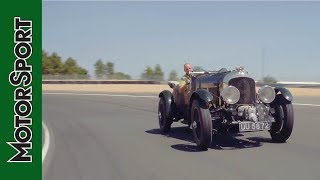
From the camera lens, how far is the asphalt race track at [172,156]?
23.1 feet

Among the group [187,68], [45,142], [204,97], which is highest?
[187,68]

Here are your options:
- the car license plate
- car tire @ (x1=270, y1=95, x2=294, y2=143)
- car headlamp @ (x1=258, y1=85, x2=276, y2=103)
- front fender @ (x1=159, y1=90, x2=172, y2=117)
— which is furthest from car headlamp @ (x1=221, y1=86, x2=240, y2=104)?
front fender @ (x1=159, y1=90, x2=172, y2=117)

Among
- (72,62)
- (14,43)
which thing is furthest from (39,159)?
(72,62)

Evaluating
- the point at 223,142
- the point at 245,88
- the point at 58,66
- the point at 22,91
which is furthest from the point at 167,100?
the point at 58,66

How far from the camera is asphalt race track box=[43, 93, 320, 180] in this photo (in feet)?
23.1

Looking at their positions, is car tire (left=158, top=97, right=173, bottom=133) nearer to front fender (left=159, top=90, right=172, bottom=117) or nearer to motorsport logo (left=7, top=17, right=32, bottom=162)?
front fender (left=159, top=90, right=172, bottom=117)

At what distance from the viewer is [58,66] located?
98562 mm

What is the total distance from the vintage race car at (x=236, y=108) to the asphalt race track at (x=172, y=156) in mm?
372

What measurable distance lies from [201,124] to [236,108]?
92cm

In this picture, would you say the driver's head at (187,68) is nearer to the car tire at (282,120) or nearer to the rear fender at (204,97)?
the rear fender at (204,97)

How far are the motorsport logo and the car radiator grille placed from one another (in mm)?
4355

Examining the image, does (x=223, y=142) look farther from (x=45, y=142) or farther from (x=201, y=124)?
(x=45, y=142)

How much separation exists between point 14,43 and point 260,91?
521 cm

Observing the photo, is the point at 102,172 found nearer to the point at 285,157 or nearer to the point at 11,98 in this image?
the point at 11,98
